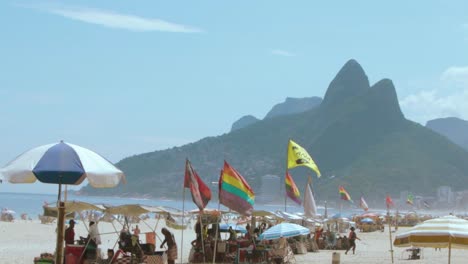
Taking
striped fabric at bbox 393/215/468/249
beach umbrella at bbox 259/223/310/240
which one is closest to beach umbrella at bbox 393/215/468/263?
striped fabric at bbox 393/215/468/249

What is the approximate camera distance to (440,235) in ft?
38.7

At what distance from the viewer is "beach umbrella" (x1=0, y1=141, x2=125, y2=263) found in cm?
1098

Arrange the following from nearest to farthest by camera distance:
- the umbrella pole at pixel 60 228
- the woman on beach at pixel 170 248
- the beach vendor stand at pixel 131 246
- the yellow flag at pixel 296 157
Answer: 1. the umbrella pole at pixel 60 228
2. the beach vendor stand at pixel 131 246
3. the woman on beach at pixel 170 248
4. the yellow flag at pixel 296 157

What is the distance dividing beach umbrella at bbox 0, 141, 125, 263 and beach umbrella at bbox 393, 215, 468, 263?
4.64m

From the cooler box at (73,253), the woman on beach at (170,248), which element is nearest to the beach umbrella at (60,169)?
the cooler box at (73,253)

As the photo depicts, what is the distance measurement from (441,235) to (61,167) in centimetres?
582

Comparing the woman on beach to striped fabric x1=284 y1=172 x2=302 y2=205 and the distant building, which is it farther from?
the distant building

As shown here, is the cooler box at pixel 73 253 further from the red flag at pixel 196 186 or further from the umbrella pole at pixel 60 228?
the umbrella pole at pixel 60 228

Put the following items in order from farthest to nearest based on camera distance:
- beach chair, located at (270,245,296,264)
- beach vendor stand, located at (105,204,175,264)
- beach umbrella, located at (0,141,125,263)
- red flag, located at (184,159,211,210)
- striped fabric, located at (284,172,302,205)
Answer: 1. striped fabric, located at (284,172,302,205)
2. beach chair, located at (270,245,296,264)
3. red flag, located at (184,159,211,210)
4. beach vendor stand, located at (105,204,175,264)
5. beach umbrella, located at (0,141,125,263)

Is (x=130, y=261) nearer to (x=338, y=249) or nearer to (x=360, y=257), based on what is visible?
(x=360, y=257)

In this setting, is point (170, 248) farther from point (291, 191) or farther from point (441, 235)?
point (441, 235)

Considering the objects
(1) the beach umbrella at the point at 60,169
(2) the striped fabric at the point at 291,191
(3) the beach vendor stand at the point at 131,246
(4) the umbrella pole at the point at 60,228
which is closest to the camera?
(4) the umbrella pole at the point at 60,228

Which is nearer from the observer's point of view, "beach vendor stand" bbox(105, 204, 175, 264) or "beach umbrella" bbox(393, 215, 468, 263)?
"beach umbrella" bbox(393, 215, 468, 263)

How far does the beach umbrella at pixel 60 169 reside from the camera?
36.0ft
